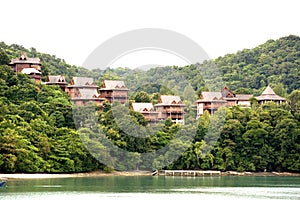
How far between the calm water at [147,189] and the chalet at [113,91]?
16503 millimetres

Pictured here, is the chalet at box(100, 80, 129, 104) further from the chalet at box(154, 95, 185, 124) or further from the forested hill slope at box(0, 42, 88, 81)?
the forested hill slope at box(0, 42, 88, 81)

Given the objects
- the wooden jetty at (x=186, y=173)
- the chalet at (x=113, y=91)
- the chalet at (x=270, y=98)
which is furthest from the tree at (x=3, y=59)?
the chalet at (x=270, y=98)

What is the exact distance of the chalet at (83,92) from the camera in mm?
66250

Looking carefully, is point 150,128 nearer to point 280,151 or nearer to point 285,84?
point 280,151

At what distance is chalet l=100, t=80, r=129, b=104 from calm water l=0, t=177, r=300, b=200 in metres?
16.5

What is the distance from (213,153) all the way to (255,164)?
11.8 feet

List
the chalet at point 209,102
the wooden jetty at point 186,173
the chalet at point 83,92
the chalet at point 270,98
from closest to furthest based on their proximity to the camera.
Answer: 1. the wooden jetty at point 186,173
2. the chalet at point 83,92
3. the chalet at point 209,102
4. the chalet at point 270,98

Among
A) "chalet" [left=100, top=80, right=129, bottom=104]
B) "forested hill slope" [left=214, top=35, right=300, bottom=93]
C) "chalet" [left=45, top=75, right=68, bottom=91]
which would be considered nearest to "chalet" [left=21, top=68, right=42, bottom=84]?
"chalet" [left=45, top=75, right=68, bottom=91]

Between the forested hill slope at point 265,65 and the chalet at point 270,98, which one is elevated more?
the forested hill slope at point 265,65

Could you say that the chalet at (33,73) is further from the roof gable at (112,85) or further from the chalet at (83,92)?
the roof gable at (112,85)

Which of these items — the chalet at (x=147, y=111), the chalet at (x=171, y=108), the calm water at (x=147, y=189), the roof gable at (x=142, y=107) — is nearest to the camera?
the calm water at (x=147, y=189)

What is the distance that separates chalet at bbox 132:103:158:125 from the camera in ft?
216

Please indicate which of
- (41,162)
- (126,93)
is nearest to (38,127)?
(41,162)

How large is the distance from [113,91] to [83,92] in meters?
3.39
